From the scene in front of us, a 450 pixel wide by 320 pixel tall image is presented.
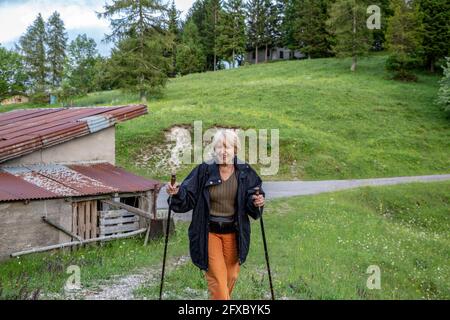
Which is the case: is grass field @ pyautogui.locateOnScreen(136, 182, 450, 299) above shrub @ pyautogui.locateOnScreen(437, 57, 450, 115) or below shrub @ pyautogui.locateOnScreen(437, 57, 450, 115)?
below

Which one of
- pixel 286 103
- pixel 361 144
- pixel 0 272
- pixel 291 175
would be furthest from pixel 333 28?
pixel 0 272

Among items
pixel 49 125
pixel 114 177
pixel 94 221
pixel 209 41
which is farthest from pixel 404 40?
pixel 94 221

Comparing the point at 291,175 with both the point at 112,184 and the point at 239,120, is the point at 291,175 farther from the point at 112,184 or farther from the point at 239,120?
the point at 112,184

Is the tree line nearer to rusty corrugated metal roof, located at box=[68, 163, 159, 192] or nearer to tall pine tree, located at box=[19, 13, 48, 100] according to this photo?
tall pine tree, located at box=[19, 13, 48, 100]

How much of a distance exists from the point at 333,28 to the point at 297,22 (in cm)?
1387

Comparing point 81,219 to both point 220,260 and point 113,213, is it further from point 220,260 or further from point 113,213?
point 220,260

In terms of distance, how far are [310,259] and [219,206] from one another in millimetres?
6930

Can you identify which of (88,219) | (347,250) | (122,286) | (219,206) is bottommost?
(347,250)

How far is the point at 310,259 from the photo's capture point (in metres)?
12.6

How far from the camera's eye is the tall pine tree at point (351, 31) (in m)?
58.9

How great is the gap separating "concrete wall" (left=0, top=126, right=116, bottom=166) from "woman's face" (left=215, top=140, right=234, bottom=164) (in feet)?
32.9

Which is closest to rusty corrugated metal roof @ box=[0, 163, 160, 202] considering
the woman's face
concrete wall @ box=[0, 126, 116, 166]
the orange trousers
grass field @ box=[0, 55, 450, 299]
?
concrete wall @ box=[0, 126, 116, 166]

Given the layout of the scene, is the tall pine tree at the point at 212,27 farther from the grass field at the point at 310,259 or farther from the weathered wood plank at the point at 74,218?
the weathered wood plank at the point at 74,218

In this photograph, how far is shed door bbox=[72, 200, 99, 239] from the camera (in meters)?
14.1
